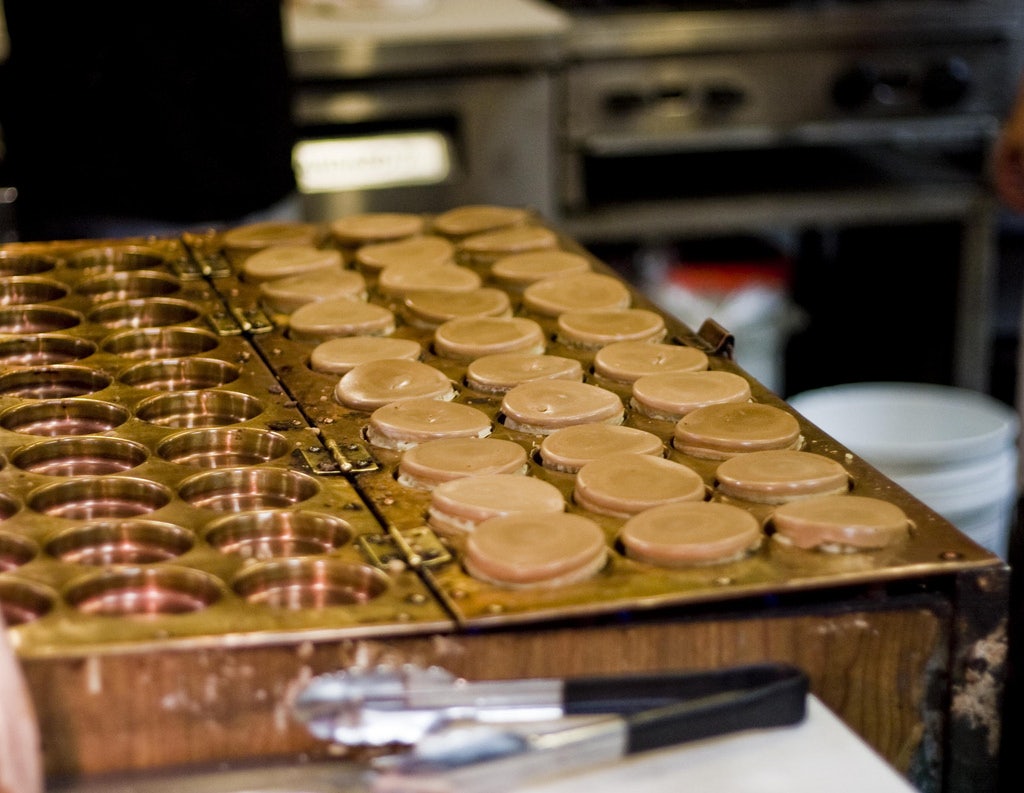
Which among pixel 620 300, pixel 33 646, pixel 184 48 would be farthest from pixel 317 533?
pixel 184 48

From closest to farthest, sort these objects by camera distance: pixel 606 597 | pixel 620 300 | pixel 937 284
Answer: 1. pixel 606 597
2. pixel 620 300
3. pixel 937 284

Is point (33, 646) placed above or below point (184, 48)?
below

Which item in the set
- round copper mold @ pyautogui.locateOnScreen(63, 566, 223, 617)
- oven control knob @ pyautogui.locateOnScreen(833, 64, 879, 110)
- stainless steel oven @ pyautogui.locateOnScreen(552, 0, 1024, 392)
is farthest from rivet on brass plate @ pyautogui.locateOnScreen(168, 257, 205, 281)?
oven control knob @ pyautogui.locateOnScreen(833, 64, 879, 110)

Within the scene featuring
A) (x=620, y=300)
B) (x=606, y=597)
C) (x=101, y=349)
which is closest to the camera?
(x=606, y=597)

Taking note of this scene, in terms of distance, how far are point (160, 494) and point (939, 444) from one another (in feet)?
6.12

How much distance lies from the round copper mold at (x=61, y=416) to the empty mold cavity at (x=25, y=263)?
591 mm

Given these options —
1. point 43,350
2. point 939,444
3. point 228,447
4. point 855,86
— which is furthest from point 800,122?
point 228,447

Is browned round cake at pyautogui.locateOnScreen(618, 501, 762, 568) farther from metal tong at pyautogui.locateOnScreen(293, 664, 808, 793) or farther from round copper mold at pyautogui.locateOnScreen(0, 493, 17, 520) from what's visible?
round copper mold at pyautogui.locateOnScreen(0, 493, 17, 520)

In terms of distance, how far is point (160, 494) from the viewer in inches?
57.4

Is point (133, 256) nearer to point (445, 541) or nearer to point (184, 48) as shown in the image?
point (184, 48)

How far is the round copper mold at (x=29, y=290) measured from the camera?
81.7 inches

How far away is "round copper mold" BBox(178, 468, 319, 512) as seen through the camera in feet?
4.88

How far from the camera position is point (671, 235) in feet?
13.3

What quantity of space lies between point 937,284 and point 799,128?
0.71 meters
